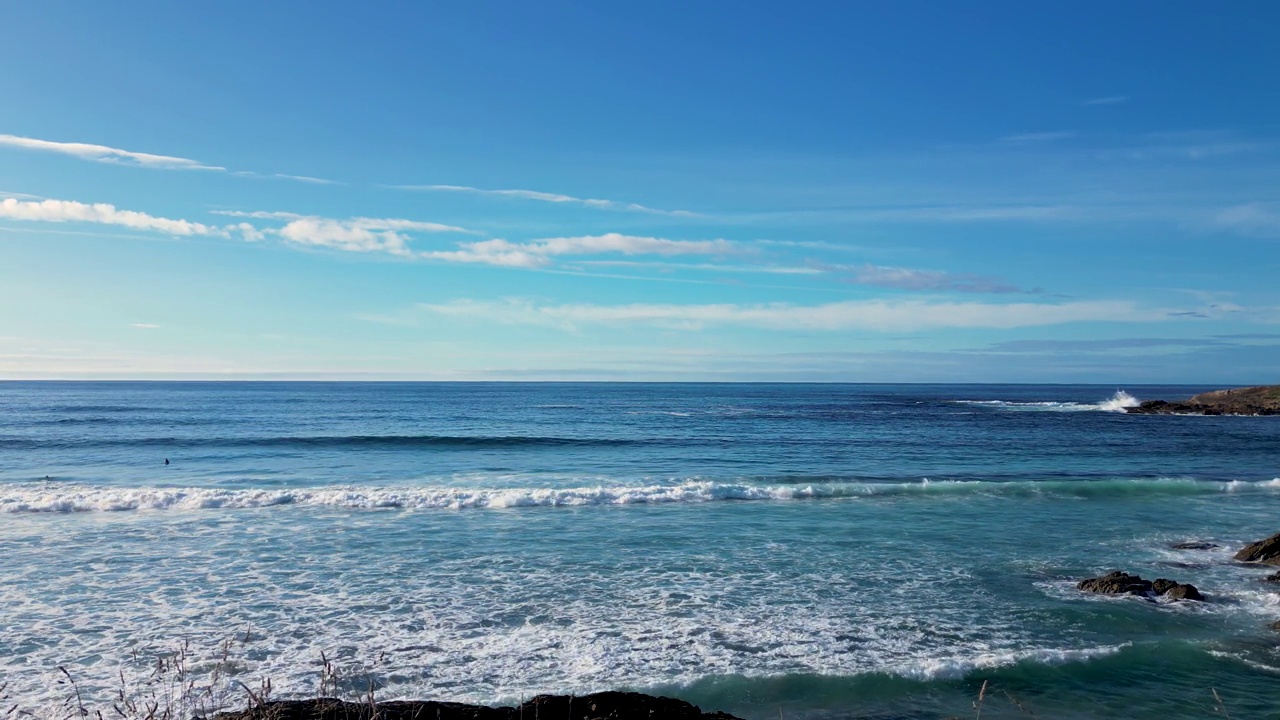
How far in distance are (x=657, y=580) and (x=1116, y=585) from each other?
755 centimetres

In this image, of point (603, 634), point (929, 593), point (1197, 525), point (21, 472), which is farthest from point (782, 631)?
point (21, 472)

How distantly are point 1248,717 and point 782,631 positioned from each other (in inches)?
201

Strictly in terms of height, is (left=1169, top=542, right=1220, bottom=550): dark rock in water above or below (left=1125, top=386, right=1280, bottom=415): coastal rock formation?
below

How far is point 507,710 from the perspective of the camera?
6.14 meters

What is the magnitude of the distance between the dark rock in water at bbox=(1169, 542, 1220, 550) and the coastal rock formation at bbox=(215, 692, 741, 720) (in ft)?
47.1

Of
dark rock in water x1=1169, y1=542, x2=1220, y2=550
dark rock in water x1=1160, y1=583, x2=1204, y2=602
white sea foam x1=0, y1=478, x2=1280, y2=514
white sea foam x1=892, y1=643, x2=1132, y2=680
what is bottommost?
white sea foam x1=0, y1=478, x2=1280, y2=514

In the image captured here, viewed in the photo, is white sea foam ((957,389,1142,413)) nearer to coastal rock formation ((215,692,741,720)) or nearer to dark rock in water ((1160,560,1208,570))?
dark rock in water ((1160,560,1208,570))

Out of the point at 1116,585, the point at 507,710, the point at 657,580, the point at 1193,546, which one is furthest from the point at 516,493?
the point at 1193,546

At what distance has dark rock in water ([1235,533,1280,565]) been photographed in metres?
14.2

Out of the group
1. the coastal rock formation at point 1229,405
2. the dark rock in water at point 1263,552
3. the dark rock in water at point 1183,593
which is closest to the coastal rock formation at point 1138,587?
the dark rock in water at point 1183,593

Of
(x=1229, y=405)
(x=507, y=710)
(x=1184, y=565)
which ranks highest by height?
(x=1229, y=405)

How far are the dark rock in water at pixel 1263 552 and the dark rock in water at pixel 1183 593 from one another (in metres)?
3.66

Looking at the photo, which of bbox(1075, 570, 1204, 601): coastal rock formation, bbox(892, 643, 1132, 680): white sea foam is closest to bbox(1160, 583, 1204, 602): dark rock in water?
bbox(1075, 570, 1204, 601): coastal rock formation

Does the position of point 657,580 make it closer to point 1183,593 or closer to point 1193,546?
point 1183,593
